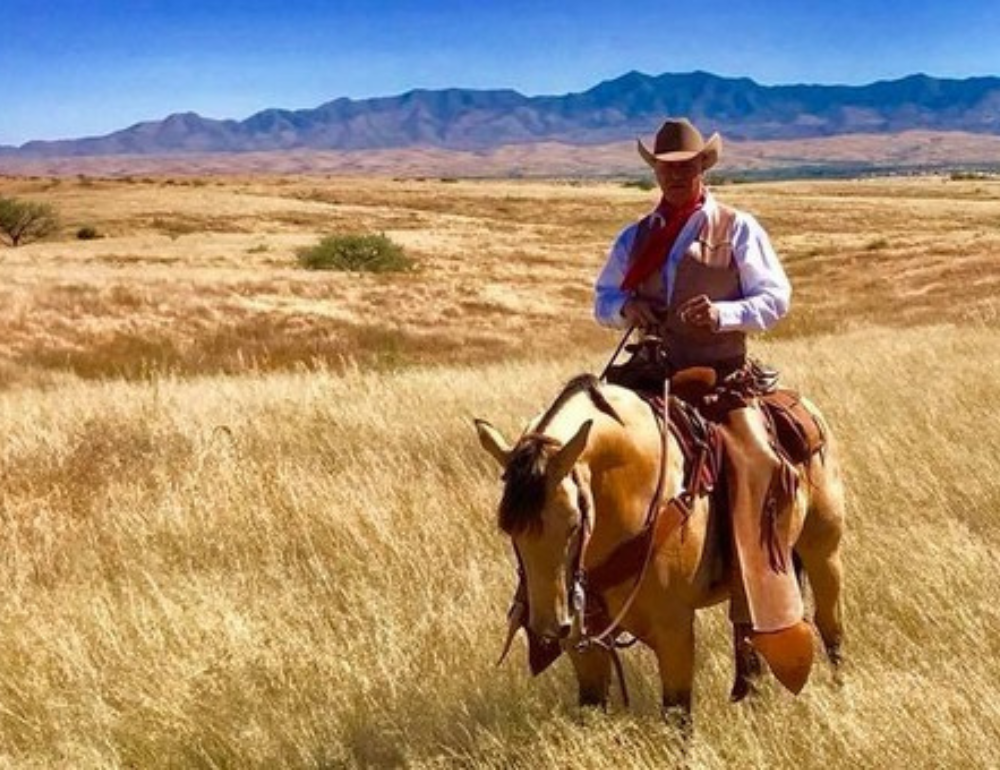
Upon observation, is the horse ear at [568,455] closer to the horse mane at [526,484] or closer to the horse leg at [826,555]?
the horse mane at [526,484]

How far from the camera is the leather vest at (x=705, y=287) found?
4020 mm

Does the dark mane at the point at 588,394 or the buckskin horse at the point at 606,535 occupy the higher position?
the dark mane at the point at 588,394

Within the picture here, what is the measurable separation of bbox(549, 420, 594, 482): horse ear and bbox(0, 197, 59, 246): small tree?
6277cm

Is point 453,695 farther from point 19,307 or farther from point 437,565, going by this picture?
point 19,307

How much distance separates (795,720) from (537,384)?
851 centimetres

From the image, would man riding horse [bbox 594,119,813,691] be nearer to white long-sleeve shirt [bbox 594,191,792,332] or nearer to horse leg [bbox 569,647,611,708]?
white long-sleeve shirt [bbox 594,191,792,332]

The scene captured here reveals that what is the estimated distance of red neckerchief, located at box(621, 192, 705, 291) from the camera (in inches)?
160

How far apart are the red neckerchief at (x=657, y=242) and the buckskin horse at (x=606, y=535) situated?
68 centimetres

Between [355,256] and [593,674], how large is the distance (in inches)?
1556

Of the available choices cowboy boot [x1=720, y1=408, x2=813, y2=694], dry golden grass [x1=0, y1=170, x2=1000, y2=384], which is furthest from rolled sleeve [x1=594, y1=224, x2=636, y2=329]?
dry golden grass [x1=0, y1=170, x2=1000, y2=384]

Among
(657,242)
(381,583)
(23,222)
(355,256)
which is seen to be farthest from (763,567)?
(23,222)

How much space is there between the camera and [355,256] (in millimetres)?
42500

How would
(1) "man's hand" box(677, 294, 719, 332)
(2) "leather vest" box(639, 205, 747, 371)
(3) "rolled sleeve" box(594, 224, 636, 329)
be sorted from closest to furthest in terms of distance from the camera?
(1) "man's hand" box(677, 294, 719, 332)
(2) "leather vest" box(639, 205, 747, 371)
(3) "rolled sleeve" box(594, 224, 636, 329)

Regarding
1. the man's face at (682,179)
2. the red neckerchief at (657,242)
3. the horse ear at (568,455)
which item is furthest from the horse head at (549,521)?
the man's face at (682,179)
